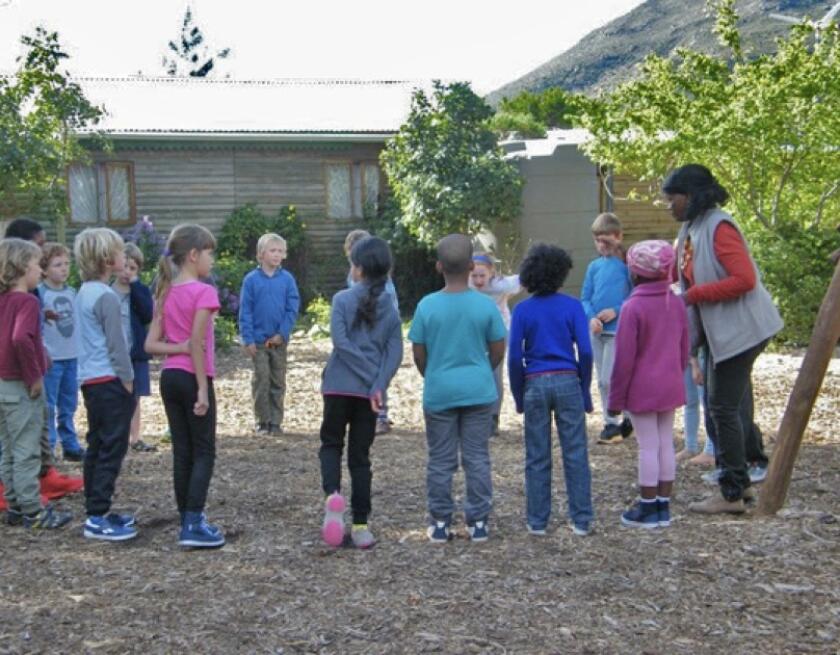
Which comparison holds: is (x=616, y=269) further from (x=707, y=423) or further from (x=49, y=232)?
(x=49, y=232)

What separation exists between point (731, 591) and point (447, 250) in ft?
6.89

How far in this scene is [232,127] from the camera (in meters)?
23.3

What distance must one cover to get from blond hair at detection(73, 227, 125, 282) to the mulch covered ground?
1.44 meters

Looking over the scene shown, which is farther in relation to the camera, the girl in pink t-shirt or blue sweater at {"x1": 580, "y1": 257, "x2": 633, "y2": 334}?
blue sweater at {"x1": 580, "y1": 257, "x2": 633, "y2": 334}

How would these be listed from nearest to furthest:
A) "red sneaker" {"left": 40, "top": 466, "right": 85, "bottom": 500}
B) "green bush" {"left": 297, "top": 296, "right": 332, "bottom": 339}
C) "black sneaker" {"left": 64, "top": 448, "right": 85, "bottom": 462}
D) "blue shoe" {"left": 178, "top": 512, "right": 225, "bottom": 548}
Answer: "blue shoe" {"left": 178, "top": 512, "right": 225, "bottom": 548} < "red sneaker" {"left": 40, "top": 466, "right": 85, "bottom": 500} < "black sneaker" {"left": 64, "top": 448, "right": 85, "bottom": 462} < "green bush" {"left": 297, "top": 296, "right": 332, "bottom": 339}

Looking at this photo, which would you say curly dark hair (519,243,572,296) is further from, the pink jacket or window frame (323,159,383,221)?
window frame (323,159,383,221)

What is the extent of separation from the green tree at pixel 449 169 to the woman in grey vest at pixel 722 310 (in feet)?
48.5

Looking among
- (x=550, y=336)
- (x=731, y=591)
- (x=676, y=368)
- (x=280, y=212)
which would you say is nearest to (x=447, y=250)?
(x=550, y=336)

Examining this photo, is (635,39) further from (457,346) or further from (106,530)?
(106,530)

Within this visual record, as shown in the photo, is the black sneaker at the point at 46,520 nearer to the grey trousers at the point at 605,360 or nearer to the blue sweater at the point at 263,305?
the blue sweater at the point at 263,305

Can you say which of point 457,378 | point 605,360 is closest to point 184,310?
point 457,378

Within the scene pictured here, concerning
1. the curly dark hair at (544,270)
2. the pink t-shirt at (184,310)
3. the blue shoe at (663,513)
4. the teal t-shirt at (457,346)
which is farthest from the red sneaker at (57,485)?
the blue shoe at (663,513)

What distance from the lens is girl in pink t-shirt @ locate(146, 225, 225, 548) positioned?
19.5ft

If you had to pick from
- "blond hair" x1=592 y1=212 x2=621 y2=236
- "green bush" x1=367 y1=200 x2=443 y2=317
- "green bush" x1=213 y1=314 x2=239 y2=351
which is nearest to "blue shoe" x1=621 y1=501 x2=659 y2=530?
"blond hair" x1=592 y1=212 x2=621 y2=236
